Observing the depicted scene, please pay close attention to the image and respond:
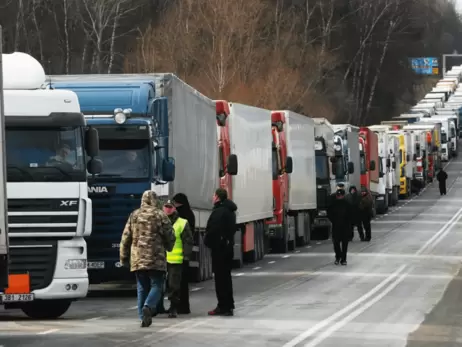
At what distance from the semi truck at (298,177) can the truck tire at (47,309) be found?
1780cm

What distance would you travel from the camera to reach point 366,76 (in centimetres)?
11375

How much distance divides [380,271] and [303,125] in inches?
434

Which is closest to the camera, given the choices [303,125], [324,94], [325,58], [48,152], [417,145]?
[48,152]

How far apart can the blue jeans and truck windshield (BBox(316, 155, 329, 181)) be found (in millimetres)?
28881

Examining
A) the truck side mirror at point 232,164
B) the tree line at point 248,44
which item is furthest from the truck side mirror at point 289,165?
the tree line at point 248,44

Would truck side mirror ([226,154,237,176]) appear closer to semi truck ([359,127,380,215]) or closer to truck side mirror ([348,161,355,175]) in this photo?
truck side mirror ([348,161,355,175])

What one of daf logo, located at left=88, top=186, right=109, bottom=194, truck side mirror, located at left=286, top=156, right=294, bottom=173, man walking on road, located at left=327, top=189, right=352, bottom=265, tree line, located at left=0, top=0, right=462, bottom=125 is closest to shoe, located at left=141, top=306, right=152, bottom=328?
daf logo, located at left=88, top=186, right=109, bottom=194

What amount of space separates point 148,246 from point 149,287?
2.10 feet

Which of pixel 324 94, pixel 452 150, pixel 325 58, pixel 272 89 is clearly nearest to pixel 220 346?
pixel 272 89

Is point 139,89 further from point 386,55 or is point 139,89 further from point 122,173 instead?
point 386,55

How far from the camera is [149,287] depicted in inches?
788

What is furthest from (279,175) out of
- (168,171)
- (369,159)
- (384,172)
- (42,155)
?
(384,172)

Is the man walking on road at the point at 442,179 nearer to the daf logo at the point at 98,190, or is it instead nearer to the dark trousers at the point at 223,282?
the daf logo at the point at 98,190

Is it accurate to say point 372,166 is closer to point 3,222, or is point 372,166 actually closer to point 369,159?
point 369,159
